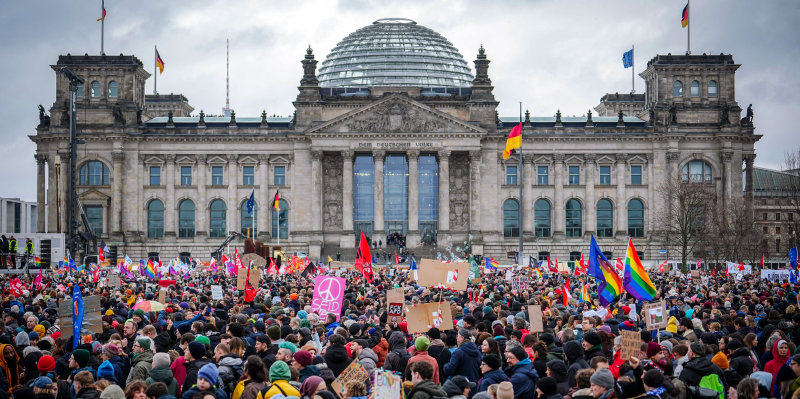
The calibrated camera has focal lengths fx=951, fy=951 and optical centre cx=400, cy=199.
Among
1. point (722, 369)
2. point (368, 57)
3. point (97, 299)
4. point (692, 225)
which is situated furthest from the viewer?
point (368, 57)

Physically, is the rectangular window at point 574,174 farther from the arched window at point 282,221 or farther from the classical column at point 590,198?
the arched window at point 282,221

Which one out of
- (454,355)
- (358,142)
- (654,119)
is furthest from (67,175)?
(454,355)

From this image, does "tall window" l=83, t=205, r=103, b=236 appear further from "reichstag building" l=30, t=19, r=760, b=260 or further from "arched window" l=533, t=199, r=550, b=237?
"arched window" l=533, t=199, r=550, b=237

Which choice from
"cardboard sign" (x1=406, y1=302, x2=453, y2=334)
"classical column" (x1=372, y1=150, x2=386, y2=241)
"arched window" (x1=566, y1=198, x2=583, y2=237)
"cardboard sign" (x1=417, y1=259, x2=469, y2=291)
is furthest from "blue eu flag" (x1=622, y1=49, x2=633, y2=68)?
"cardboard sign" (x1=406, y1=302, x2=453, y2=334)

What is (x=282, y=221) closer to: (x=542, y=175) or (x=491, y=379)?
(x=542, y=175)

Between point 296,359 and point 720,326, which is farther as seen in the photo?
point 720,326

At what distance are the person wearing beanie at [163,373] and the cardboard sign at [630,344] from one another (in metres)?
6.65

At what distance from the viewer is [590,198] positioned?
87.9m

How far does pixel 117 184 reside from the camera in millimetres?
86438

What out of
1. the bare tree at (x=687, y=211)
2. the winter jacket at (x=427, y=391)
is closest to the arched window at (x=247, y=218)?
the bare tree at (x=687, y=211)

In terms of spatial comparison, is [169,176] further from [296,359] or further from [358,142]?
[296,359]

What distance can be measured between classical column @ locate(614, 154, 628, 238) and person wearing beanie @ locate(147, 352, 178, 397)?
77838mm

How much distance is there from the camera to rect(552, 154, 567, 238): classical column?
8769 cm

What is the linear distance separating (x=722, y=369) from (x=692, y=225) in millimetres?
70585
